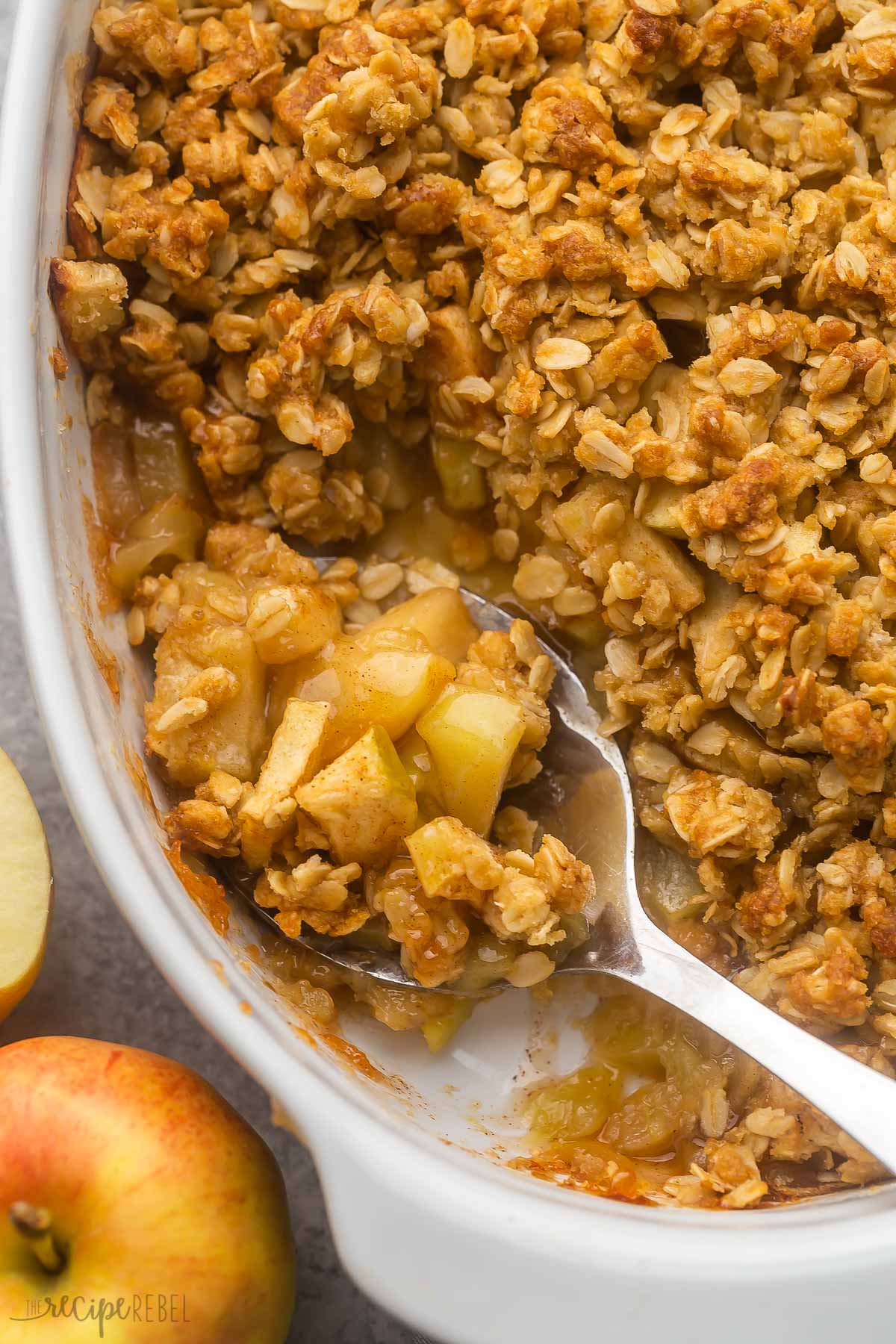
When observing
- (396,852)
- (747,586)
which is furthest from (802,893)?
(396,852)

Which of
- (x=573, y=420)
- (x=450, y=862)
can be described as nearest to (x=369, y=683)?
(x=450, y=862)

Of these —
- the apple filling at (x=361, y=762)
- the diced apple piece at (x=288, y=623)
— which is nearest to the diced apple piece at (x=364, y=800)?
the apple filling at (x=361, y=762)

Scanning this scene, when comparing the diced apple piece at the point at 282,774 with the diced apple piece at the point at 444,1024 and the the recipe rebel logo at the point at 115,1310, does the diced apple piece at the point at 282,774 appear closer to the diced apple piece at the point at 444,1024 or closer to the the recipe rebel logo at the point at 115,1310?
the diced apple piece at the point at 444,1024

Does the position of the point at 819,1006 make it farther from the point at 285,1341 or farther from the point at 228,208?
the point at 228,208

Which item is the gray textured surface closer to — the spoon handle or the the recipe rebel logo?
the the recipe rebel logo

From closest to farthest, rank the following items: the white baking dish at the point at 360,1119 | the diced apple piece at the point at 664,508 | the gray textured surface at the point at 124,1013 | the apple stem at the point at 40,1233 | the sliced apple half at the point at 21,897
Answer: the white baking dish at the point at 360,1119 < the apple stem at the point at 40,1233 < the diced apple piece at the point at 664,508 < the sliced apple half at the point at 21,897 < the gray textured surface at the point at 124,1013

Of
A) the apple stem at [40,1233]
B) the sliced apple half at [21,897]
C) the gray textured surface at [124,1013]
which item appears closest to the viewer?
the apple stem at [40,1233]

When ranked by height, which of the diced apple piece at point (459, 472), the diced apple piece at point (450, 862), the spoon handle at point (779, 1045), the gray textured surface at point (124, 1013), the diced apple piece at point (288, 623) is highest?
the diced apple piece at point (459, 472)

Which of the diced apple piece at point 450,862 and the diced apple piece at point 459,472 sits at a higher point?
the diced apple piece at point 459,472
